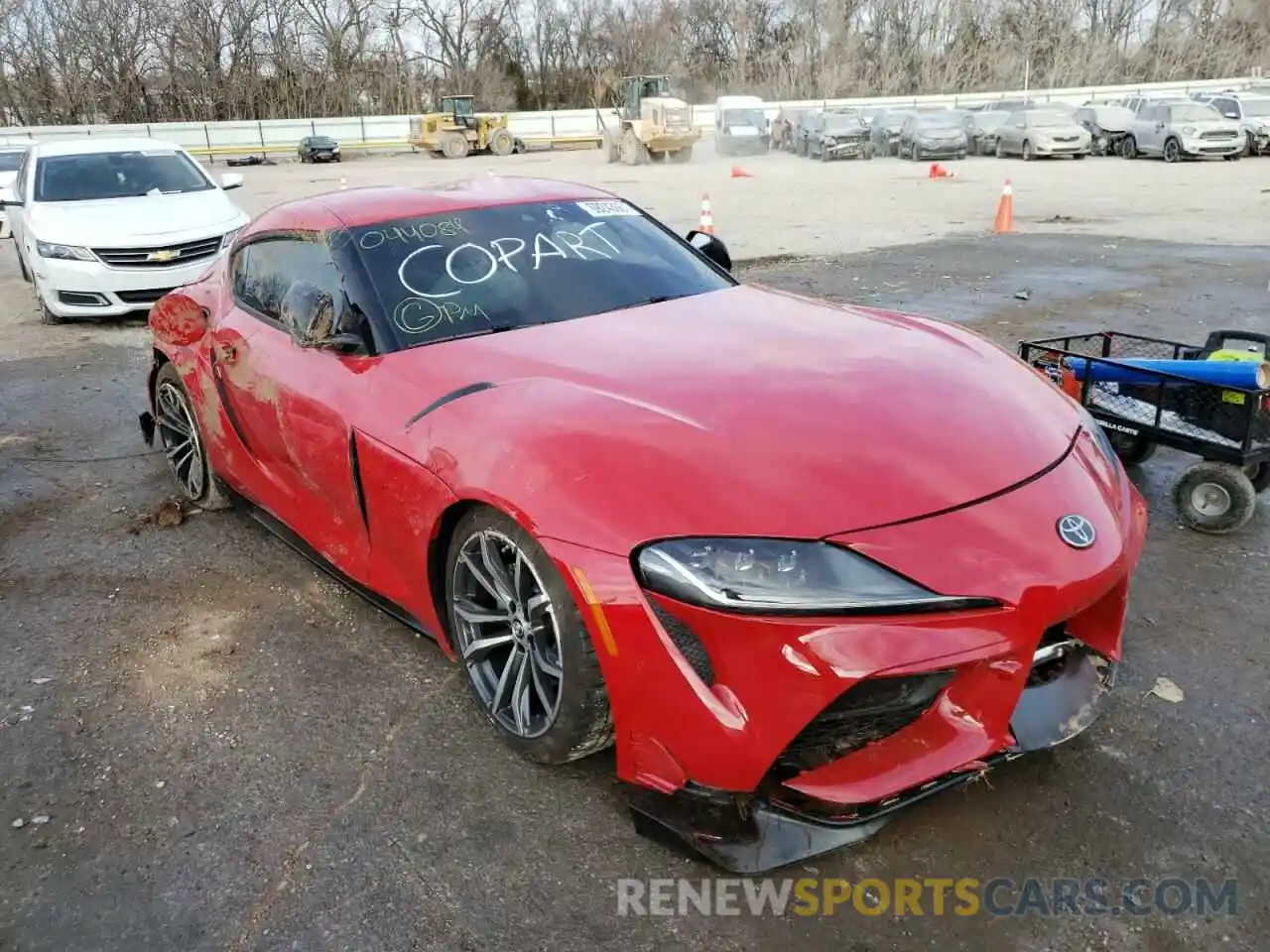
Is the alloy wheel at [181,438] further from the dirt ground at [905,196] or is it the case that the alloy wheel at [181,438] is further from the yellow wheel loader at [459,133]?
the yellow wheel loader at [459,133]

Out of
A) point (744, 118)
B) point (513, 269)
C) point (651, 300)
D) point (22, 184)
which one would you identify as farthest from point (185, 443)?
point (744, 118)

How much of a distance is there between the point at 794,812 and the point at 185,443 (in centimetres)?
383

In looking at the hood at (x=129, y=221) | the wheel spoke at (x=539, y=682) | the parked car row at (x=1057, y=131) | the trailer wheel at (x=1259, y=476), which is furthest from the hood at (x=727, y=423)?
the parked car row at (x=1057, y=131)

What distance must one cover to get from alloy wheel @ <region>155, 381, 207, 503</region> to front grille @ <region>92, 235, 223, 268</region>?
4777 mm

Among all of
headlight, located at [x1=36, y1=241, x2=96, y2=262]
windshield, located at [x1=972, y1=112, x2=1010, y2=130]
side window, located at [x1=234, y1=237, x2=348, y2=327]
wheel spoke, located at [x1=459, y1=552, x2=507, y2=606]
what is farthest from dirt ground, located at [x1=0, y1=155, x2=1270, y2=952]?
windshield, located at [x1=972, y1=112, x2=1010, y2=130]

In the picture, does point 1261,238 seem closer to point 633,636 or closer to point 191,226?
point 191,226

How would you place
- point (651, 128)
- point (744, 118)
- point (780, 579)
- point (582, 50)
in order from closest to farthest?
point (780, 579) → point (651, 128) → point (744, 118) → point (582, 50)

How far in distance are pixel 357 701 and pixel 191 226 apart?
7.72m

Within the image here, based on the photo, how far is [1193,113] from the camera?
25.1 metres

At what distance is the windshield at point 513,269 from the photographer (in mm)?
3453

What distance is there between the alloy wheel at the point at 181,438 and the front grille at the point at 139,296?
477 cm

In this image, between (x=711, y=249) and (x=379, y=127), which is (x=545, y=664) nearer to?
(x=711, y=249)

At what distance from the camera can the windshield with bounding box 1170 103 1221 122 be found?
2483 cm

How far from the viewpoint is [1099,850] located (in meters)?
2.43
